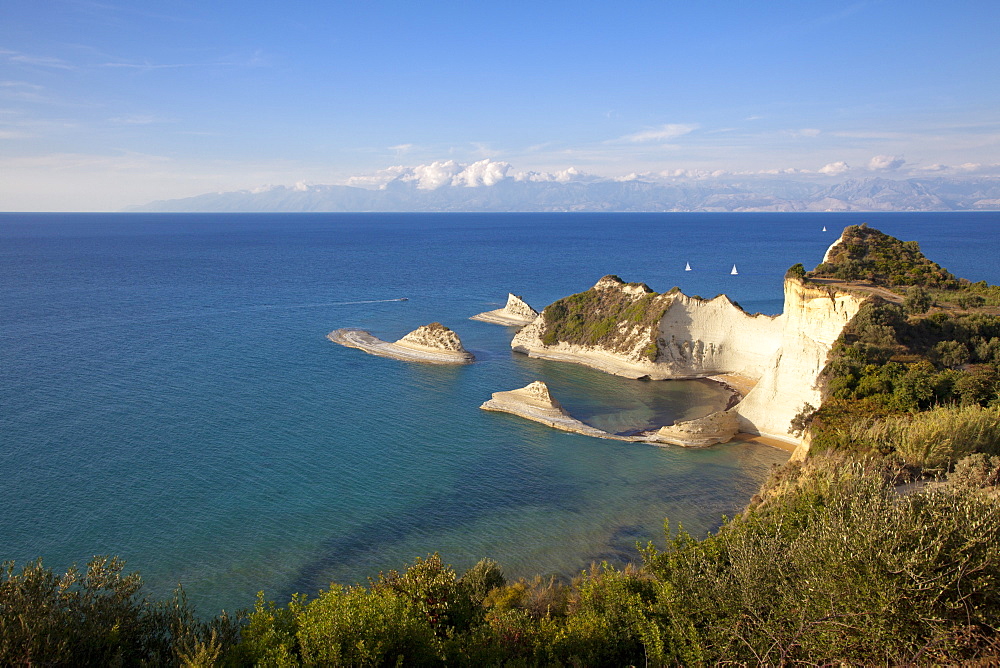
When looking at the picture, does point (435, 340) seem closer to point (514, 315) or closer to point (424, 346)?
point (424, 346)

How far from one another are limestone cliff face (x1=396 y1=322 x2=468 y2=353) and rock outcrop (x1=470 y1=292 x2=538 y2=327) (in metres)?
12.6

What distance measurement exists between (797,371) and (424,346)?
31.0 meters

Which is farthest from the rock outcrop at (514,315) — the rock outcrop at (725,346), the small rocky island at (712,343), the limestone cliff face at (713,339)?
the limestone cliff face at (713,339)

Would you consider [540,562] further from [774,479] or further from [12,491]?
[12,491]

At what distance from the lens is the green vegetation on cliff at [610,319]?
50.4 m

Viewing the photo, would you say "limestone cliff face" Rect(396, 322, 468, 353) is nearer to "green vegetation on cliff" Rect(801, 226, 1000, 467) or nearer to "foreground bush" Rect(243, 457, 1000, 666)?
"green vegetation on cliff" Rect(801, 226, 1000, 467)

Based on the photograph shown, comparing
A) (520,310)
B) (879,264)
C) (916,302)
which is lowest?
(520,310)

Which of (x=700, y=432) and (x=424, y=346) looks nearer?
(x=700, y=432)

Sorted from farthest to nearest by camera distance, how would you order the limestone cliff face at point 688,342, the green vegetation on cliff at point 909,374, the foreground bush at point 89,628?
1. the limestone cliff face at point 688,342
2. the green vegetation on cliff at point 909,374
3. the foreground bush at point 89,628

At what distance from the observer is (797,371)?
35.5m

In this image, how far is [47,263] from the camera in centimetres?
11262

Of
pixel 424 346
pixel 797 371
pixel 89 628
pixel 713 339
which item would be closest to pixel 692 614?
pixel 89 628

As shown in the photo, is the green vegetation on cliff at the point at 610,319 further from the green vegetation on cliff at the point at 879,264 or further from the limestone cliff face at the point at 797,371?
the green vegetation on cliff at the point at 879,264

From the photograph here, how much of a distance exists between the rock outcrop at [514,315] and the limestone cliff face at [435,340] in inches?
494
